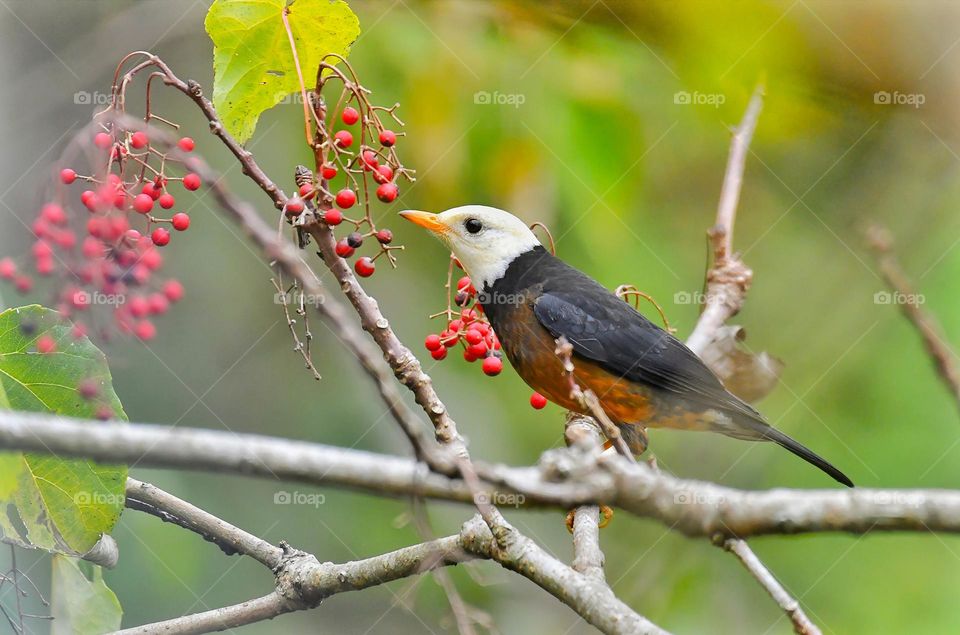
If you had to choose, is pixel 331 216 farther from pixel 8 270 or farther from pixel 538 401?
pixel 538 401

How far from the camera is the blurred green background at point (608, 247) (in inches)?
135

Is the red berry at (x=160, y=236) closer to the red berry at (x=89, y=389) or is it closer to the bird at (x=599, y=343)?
the red berry at (x=89, y=389)

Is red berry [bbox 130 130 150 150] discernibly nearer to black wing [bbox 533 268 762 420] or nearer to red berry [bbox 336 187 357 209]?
red berry [bbox 336 187 357 209]

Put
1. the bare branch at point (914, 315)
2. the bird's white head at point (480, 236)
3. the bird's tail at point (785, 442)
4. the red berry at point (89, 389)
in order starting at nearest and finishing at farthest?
the bare branch at point (914, 315), the red berry at point (89, 389), the bird's tail at point (785, 442), the bird's white head at point (480, 236)

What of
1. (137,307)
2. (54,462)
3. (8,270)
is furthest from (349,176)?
(54,462)

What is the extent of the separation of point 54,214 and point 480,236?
1779mm

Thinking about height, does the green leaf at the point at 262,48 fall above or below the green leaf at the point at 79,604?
above

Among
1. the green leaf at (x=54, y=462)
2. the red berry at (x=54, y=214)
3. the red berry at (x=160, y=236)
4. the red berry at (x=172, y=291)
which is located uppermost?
the red berry at (x=160, y=236)

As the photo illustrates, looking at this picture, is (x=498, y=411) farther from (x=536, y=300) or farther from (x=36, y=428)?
(x=36, y=428)

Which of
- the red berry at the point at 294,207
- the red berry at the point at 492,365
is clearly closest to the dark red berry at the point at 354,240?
the red berry at the point at 294,207

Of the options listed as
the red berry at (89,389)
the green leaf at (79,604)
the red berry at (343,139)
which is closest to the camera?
the red berry at (89,389)

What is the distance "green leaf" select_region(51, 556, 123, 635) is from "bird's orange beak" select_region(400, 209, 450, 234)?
176 cm

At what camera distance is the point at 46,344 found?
216 centimetres

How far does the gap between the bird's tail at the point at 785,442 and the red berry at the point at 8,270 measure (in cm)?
261
